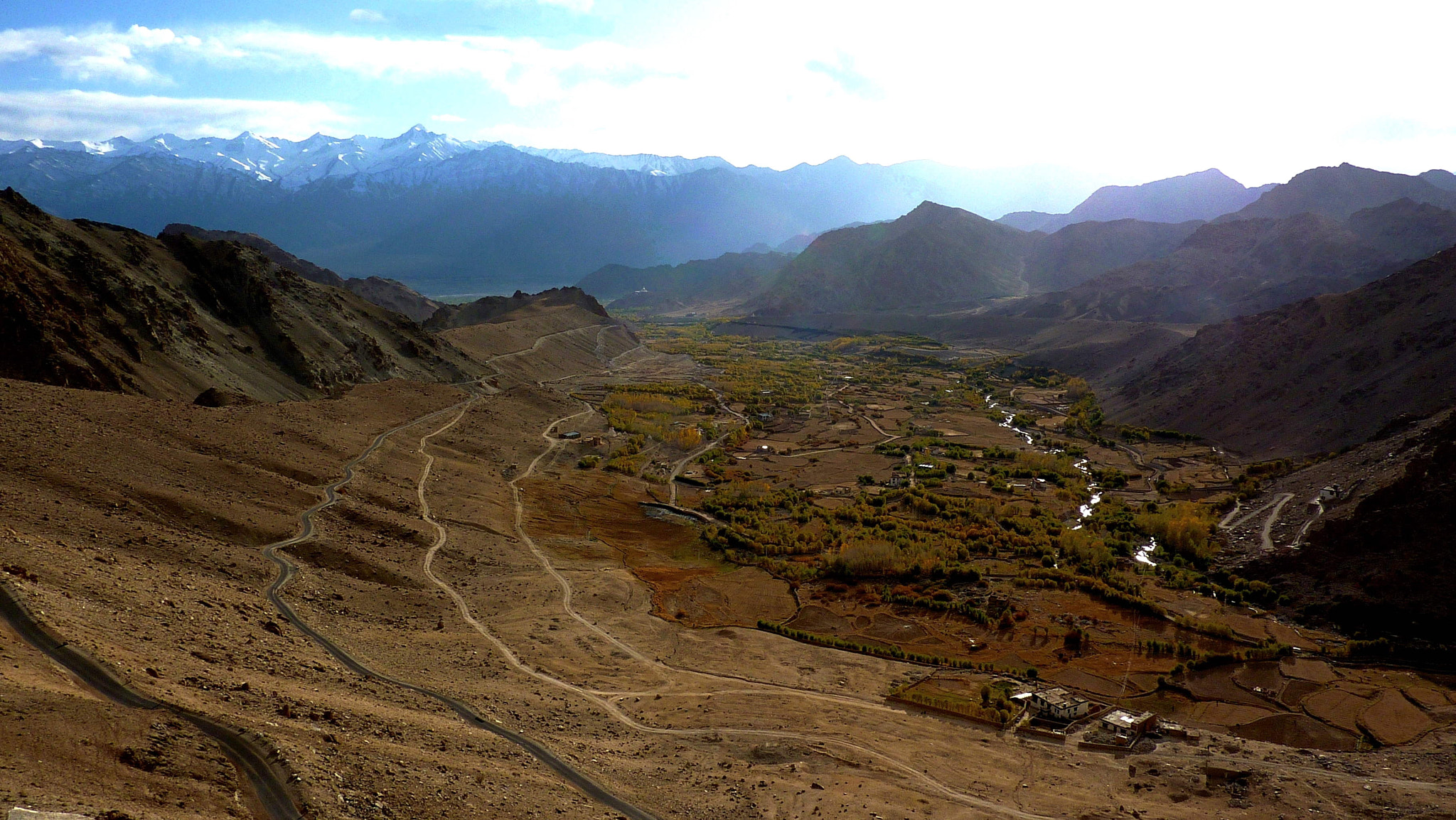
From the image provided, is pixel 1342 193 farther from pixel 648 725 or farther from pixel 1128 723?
pixel 648 725

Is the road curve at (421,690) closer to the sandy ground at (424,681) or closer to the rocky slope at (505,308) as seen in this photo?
the sandy ground at (424,681)

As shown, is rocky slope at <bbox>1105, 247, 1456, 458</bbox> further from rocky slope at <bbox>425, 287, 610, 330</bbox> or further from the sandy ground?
rocky slope at <bbox>425, 287, 610, 330</bbox>

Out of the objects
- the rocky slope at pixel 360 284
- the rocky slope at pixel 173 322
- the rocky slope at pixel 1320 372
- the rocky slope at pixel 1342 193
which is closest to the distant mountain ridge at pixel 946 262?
the rocky slope at pixel 1342 193

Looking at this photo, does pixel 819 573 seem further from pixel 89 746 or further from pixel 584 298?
pixel 584 298

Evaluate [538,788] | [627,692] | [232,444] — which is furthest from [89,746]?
[232,444]

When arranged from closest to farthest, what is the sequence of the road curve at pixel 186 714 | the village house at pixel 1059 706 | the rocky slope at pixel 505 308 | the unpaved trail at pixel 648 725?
the road curve at pixel 186 714 → the unpaved trail at pixel 648 725 → the village house at pixel 1059 706 → the rocky slope at pixel 505 308

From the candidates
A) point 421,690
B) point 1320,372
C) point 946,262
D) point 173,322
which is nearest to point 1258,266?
point 946,262
